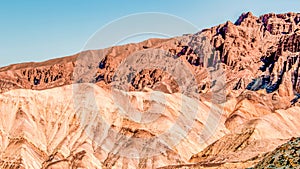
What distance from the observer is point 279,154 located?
11.7 meters

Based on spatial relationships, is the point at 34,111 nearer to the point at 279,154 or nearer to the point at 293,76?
the point at 279,154

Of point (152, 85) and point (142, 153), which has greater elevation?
point (152, 85)

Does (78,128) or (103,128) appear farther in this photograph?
(78,128)

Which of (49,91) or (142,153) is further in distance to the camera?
(49,91)

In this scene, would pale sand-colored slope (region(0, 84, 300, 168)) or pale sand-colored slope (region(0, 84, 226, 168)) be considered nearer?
pale sand-colored slope (region(0, 84, 300, 168))

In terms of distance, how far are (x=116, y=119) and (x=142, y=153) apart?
1436cm

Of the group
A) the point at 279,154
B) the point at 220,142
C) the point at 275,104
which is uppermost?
the point at 275,104

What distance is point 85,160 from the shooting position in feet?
237

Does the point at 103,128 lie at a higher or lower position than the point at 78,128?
higher

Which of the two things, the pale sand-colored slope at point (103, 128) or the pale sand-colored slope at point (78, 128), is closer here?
the pale sand-colored slope at point (103, 128)

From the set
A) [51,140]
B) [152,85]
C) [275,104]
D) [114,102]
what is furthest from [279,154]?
[152,85]

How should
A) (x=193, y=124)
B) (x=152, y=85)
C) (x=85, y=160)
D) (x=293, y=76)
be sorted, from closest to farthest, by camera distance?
(x=85, y=160), (x=193, y=124), (x=293, y=76), (x=152, y=85)

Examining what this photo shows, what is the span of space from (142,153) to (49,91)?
84.4ft

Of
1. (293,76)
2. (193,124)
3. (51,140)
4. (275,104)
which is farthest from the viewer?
(293,76)
